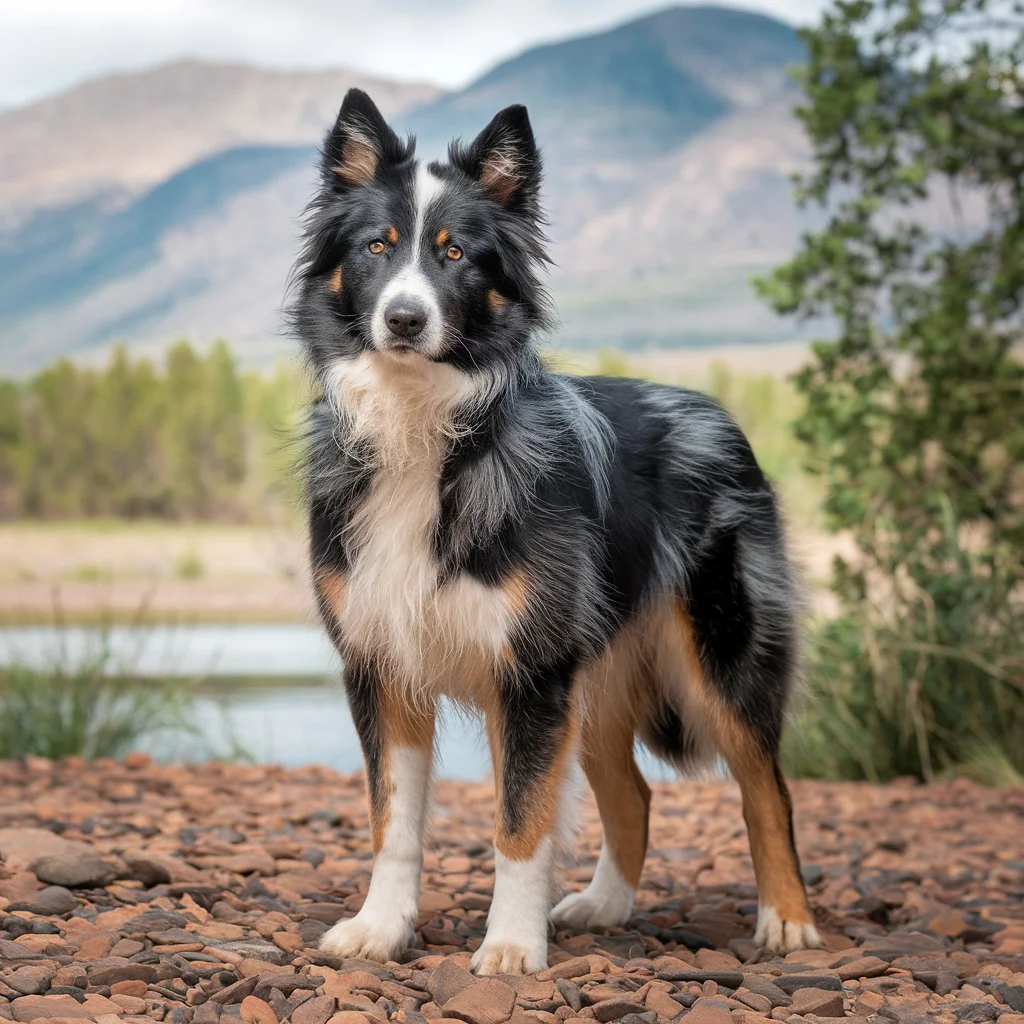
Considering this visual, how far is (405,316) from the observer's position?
281 centimetres

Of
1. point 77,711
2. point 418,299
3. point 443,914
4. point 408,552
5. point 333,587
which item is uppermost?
point 418,299

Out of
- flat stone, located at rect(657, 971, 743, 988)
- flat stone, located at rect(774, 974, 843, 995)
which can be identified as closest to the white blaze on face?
flat stone, located at rect(657, 971, 743, 988)

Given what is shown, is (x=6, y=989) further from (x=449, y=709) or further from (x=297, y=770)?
(x=297, y=770)

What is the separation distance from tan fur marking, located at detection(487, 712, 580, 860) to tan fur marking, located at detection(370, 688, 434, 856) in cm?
25

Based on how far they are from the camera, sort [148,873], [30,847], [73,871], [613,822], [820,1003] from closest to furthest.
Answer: [820,1003] → [73,871] → [148,873] → [30,847] → [613,822]

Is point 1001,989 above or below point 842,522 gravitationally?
below

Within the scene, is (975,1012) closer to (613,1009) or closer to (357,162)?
(613,1009)

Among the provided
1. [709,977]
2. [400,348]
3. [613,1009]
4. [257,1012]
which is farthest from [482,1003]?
[400,348]

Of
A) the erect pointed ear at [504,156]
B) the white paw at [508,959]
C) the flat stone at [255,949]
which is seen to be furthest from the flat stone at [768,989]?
the erect pointed ear at [504,156]

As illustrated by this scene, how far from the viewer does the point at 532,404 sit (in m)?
3.17

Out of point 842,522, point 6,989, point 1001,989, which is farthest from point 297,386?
point 842,522

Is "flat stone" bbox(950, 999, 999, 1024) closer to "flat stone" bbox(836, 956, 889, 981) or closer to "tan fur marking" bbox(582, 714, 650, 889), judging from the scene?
"flat stone" bbox(836, 956, 889, 981)

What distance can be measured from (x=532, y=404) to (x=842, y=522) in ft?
12.5

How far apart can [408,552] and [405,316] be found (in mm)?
560
